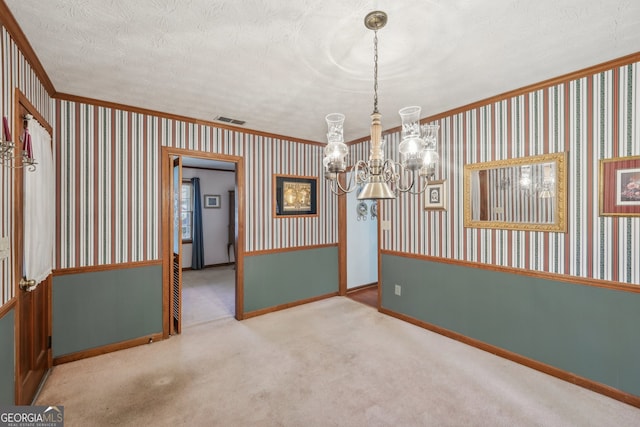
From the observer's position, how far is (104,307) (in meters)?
2.89

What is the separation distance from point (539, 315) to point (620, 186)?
1221 mm

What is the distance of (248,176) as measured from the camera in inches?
150

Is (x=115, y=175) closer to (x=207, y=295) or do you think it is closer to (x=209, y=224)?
(x=207, y=295)

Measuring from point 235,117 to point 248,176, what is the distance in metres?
0.78

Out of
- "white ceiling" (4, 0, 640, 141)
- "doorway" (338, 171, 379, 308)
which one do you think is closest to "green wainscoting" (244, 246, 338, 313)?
"doorway" (338, 171, 379, 308)

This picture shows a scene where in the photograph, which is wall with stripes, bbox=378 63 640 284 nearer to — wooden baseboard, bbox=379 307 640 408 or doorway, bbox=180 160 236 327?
wooden baseboard, bbox=379 307 640 408

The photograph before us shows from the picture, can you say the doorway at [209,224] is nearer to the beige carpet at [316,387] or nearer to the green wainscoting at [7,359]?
the beige carpet at [316,387]

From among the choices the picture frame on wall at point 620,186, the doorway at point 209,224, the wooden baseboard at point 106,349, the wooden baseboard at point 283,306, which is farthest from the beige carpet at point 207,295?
the picture frame on wall at point 620,186

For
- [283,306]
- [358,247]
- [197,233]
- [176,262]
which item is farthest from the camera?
[197,233]

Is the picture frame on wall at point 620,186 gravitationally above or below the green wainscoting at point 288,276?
above

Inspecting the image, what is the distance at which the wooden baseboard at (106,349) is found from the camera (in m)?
2.69

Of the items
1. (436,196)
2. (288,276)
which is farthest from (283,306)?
(436,196)

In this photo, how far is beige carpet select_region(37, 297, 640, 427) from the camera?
1.97 m

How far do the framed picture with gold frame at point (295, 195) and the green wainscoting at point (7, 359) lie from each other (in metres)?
2.75
